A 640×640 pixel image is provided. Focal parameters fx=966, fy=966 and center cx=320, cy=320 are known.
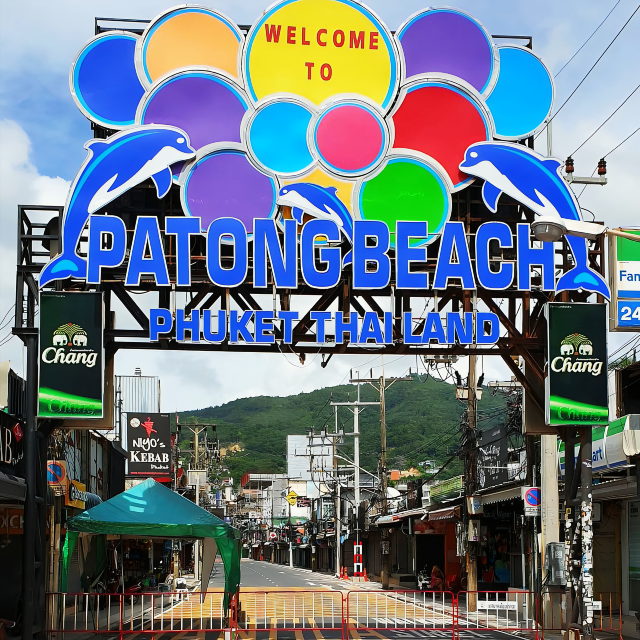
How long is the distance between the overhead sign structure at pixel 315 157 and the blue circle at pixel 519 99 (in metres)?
0.04

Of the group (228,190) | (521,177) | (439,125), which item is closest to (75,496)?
(228,190)

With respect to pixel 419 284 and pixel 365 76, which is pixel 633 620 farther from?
pixel 365 76

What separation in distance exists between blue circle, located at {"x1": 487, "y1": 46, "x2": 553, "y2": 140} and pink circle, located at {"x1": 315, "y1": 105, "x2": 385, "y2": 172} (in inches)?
111

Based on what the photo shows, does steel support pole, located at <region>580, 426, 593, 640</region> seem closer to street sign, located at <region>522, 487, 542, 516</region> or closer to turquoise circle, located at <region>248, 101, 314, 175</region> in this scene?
street sign, located at <region>522, 487, 542, 516</region>

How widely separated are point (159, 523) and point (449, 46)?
12.7m

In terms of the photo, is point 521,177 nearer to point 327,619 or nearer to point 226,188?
point 226,188

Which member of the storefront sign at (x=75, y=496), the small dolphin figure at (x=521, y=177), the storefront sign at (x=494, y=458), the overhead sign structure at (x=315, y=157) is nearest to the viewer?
the overhead sign structure at (x=315, y=157)

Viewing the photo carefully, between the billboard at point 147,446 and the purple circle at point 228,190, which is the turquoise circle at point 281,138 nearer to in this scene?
the purple circle at point 228,190

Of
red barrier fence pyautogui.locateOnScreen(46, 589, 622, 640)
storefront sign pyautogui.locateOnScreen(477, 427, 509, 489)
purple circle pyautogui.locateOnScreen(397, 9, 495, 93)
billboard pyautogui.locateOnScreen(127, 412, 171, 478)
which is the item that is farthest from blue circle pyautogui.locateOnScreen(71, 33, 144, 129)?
billboard pyautogui.locateOnScreen(127, 412, 171, 478)

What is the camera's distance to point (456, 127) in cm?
2128

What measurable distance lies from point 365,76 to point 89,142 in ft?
20.0

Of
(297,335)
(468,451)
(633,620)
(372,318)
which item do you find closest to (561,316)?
(372,318)

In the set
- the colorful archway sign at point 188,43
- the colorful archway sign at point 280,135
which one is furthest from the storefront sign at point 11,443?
the colorful archway sign at point 188,43

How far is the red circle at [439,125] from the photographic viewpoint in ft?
69.6
